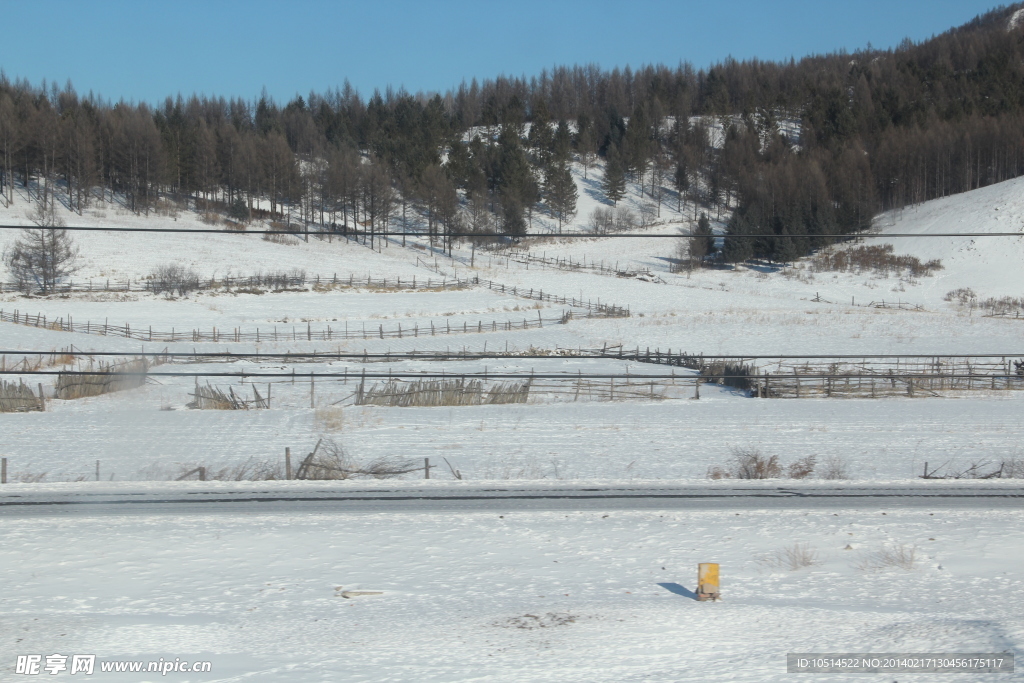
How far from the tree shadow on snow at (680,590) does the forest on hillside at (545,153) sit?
1945 inches

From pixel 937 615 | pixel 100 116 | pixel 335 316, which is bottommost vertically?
pixel 937 615

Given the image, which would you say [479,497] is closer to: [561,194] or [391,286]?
[391,286]

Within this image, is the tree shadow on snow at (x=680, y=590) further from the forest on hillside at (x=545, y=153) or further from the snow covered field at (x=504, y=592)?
the forest on hillside at (x=545, y=153)

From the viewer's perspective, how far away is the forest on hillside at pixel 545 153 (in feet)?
284

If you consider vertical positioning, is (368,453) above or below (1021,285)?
below

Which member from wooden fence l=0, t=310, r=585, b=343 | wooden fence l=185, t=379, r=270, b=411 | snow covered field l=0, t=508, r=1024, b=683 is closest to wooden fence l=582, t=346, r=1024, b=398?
wooden fence l=185, t=379, r=270, b=411

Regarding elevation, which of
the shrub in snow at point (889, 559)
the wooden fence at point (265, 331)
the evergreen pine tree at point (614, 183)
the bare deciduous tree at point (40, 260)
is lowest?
the shrub in snow at point (889, 559)

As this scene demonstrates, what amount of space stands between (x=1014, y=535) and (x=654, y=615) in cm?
612

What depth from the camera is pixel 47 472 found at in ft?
52.8

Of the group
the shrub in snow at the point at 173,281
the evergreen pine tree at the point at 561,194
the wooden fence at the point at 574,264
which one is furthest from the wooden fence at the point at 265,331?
the evergreen pine tree at the point at 561,194

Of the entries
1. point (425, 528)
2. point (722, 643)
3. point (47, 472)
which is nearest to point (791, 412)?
point (425, 528)

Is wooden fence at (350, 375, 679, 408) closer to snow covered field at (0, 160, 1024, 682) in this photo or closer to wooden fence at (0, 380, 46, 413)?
snow covered field at (0, 160, 1024, 682)

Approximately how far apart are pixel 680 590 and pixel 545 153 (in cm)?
12120

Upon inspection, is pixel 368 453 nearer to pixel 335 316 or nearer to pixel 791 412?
pixel 791 412
